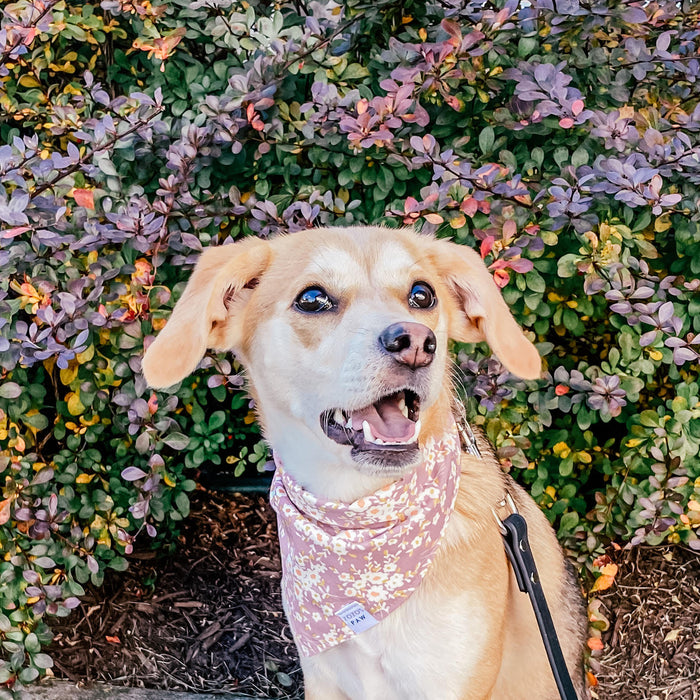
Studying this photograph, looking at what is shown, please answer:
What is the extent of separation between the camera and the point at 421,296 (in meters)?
2.04

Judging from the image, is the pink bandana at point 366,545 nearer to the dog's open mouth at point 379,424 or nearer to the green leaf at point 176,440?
the dog's open mouth at point 379,424

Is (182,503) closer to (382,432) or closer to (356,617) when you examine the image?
(356,617)

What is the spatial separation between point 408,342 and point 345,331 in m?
0.23

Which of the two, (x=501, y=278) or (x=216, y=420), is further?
(x=216, y=420)

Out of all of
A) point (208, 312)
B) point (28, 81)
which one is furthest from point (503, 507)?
point (28, 81)

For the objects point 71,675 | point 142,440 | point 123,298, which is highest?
point 123,298

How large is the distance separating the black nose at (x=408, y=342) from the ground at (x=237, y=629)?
1.85 m

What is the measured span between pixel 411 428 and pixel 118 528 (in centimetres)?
146

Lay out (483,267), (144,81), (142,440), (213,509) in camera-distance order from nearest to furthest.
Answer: (483,267) → (142,440) → (144,81) → (213,509)

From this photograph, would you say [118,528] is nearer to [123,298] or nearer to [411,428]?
[123,298]

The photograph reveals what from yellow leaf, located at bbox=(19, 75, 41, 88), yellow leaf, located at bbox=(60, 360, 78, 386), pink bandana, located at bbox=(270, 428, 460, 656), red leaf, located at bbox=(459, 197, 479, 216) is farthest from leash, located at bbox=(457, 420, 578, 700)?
yellow leaf, located at bbox=(19, 75, 41, 88)

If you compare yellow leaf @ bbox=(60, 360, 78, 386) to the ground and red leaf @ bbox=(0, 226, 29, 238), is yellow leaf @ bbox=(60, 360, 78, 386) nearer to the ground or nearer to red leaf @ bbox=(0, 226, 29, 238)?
red leaf @ bbox=(0, 226, 29, 238)

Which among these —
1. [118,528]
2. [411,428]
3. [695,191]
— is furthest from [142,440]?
[695,191]

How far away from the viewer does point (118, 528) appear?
2.73m
